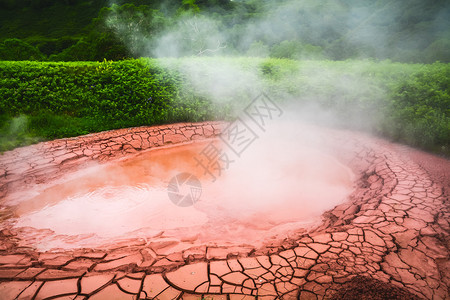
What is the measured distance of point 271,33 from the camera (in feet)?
53.1

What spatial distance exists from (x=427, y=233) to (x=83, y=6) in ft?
99.1

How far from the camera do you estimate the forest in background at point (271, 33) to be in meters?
9.99

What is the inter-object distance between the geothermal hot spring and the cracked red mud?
0.12 m

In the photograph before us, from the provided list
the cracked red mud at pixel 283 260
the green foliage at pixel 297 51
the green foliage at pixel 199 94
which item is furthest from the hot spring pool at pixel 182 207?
the green foliage at pixel 297 51

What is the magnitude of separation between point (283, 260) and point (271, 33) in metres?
16.7

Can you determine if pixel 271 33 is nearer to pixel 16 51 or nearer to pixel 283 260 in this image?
pixel 16 51

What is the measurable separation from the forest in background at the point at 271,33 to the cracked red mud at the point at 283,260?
850 centimetres

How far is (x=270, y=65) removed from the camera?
7.29 m

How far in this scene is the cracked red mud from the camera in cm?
201

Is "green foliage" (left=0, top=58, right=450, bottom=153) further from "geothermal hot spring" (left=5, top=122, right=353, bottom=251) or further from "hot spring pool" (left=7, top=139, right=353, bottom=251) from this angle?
"hot spring pool" (left=7, top=139, right=353, bottom=251)

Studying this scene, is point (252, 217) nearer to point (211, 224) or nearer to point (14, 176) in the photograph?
point (211, 224)

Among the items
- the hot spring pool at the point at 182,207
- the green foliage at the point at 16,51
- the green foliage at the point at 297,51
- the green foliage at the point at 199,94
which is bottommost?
the hot spring pool at the point at 182,207

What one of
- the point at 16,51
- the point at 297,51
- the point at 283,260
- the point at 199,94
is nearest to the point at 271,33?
the point at 297,51

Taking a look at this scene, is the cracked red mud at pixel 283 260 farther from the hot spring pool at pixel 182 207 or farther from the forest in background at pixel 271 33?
the forest in background at pixel 271 33
